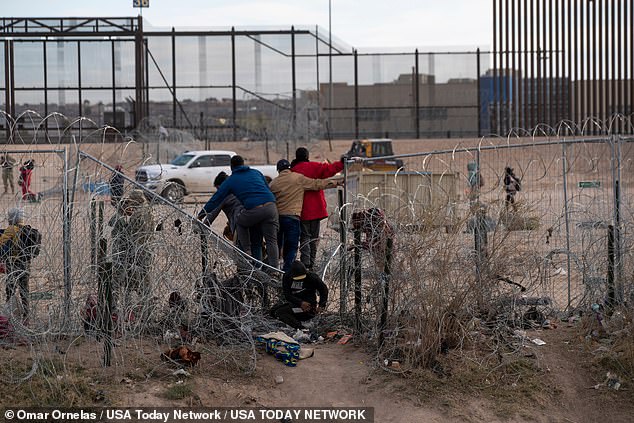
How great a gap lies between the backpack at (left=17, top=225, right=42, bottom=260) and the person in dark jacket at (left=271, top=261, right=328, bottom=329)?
7.20 ft

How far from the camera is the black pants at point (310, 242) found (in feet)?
31.0

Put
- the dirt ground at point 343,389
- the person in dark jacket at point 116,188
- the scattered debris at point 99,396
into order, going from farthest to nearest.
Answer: the person in dark jacket at point 116,188 < the dirt ground at point 343,389 < the scattered debris at point 99,396

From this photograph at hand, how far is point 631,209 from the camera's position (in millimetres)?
8820

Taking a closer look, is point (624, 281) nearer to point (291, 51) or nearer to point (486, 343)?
point (486, 343)

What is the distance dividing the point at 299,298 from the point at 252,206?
1.12 m

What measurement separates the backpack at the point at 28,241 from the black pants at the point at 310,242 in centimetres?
281

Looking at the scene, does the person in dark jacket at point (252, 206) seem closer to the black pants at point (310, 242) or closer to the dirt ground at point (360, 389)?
the black pants at point (310, 242)

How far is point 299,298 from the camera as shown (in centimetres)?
840

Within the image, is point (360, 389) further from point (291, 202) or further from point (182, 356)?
point (291, 202)

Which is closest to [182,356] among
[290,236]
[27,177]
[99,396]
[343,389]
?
[99,396]

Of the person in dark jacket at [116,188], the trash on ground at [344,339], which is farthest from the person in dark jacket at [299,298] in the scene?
the person in dark jacket at [116,188]

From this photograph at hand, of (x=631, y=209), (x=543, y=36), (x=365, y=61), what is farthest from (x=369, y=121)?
(x=631, y=209)

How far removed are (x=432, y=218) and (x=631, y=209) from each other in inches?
100

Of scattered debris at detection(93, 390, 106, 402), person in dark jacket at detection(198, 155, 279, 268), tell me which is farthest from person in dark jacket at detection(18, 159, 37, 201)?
scattered debris at detection(93, 390, 106, 402)
